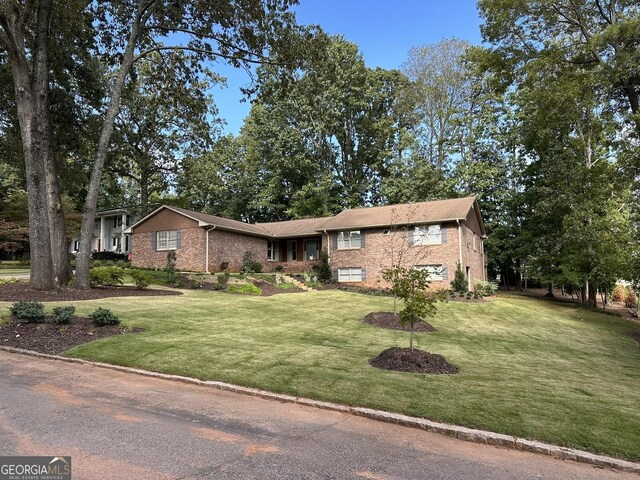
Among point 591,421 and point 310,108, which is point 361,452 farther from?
point 310,108

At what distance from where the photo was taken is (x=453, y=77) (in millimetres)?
39812

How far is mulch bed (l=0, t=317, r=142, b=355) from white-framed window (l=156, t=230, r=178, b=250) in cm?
1751

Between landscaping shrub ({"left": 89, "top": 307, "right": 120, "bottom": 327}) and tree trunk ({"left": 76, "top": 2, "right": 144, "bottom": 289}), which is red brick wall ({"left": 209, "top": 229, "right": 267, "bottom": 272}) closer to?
tree trunk ({"left": 76, "top": 2, "right": 144, "bottom": 289})

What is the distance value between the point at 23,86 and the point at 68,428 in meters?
14.6

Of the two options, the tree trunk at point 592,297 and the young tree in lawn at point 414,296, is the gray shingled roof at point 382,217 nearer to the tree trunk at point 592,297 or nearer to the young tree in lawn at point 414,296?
the tree trunk at point 592,297

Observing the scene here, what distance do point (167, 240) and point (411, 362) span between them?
920 inches

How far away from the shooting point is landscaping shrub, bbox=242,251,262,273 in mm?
27578

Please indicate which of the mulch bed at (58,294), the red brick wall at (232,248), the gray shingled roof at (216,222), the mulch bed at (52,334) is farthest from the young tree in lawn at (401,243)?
the mulch bed at (52,334)

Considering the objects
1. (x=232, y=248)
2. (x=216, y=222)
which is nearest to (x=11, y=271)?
(x=216, y=222)

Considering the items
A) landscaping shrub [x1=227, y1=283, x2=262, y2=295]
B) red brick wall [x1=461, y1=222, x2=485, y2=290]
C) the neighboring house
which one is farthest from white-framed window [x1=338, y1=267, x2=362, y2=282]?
the neighboring house

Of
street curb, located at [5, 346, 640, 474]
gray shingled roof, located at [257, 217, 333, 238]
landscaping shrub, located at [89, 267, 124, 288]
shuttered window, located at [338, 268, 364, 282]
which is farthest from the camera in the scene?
gray shingled roof, located at [257, 217, 333, 238]

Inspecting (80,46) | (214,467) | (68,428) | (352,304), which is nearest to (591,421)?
(214,467)

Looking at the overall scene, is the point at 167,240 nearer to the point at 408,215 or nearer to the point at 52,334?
the point at 408,215

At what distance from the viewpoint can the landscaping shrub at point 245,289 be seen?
20.7 metres
